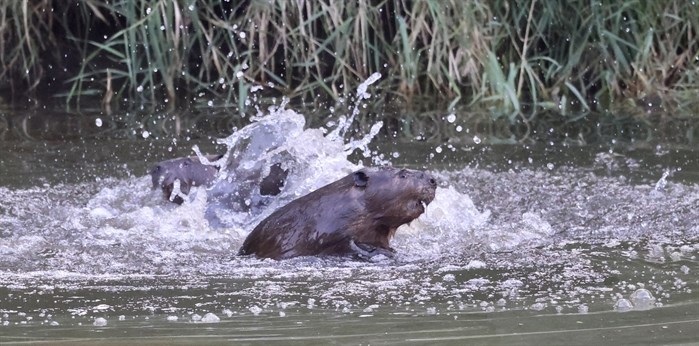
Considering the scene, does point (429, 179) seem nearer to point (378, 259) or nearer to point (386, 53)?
point (378, 259)

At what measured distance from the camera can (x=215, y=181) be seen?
4.88 meters

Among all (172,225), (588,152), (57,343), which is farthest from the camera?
(588,152)

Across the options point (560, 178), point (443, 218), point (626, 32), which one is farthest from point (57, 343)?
point (626, 32)

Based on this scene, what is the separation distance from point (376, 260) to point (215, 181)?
1127 mm

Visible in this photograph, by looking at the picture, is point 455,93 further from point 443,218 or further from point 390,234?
point 390,234

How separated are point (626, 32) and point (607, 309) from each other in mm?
4723

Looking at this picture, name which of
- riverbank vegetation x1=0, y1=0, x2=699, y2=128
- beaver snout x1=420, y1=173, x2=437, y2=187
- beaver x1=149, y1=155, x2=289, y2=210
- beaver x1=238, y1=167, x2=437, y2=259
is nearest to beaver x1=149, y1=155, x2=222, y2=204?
beaver x1=149, y1=155, x2=289, y2=210

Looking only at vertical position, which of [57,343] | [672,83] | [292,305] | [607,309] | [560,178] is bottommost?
[672,83]

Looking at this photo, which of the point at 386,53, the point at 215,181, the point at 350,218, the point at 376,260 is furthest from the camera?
the point at 386,53

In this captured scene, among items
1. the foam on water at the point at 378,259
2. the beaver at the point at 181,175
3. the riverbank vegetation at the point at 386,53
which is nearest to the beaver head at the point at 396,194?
the foam on water at the point at 378,259

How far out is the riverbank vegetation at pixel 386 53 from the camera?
7.38m

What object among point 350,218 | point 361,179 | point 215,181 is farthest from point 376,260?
point 215,181

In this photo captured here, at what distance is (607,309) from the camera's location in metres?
3.23

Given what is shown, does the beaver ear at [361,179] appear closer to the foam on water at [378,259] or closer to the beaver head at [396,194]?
the beaver head at [396,194]
